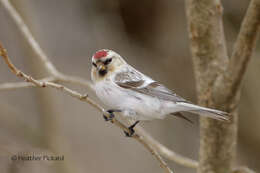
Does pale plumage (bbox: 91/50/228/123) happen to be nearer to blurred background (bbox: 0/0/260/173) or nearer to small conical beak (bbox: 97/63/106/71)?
small conical beak (bbox: 97/63/106/71)

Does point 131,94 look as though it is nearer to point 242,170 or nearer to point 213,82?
point 213,82

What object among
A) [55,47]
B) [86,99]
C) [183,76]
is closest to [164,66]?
[183,76]

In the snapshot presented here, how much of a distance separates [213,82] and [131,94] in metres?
0.75

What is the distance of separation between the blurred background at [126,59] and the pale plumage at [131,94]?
2.07 metres

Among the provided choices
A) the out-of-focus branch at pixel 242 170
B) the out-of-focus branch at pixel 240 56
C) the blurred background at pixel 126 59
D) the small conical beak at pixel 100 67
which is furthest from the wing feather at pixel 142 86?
the blurred background at pixel 126 59

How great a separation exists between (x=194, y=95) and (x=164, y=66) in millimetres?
756

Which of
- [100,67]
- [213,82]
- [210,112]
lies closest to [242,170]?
[210,112]

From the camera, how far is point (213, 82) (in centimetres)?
338

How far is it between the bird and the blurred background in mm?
2065

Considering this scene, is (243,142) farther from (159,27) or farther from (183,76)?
(159,27)

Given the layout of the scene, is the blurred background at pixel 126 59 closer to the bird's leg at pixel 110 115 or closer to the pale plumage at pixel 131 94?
the pale plumage at pixel 131 94

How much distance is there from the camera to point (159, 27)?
254 inches

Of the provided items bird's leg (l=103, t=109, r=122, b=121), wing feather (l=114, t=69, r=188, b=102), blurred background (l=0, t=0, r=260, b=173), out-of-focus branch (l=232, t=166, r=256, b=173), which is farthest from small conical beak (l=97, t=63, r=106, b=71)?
blurred background (l=0, t=0, r=260, b=173)

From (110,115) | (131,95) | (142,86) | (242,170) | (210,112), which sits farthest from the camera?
(142,86)
